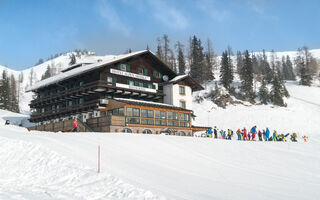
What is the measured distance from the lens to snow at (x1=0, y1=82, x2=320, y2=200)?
10572 millimetres

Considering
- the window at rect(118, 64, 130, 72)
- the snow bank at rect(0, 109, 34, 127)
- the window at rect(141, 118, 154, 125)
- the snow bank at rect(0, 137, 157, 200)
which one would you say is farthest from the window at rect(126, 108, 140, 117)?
the snow bank at rect(0, 109, 34, 127)

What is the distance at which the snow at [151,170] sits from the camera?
10.6 metres

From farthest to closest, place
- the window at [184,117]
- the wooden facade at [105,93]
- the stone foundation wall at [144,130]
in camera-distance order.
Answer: the window at [184,117] → the wooden facade at [105,93] → the stone foundation wall at [144,130]

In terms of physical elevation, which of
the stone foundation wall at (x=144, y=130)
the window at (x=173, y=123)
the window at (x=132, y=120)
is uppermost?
the window at (x=132, y=120)

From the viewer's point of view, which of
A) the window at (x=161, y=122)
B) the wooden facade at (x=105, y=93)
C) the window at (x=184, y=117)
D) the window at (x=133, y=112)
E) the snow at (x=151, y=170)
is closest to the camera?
the snow at (x=151, y=170)

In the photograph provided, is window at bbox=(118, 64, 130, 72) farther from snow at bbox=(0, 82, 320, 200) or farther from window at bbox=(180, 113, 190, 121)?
snow at bbox=(0, 82, 320, 200)

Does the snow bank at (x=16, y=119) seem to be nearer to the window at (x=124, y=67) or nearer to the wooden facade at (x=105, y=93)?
the wooden facade at (x=105, y=93)

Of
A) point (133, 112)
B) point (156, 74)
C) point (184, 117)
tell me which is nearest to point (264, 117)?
point (184, 117)

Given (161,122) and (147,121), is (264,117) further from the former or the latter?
(147,121)

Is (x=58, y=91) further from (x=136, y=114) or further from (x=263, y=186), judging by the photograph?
(x=263, y=186)

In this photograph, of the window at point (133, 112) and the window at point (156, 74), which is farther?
the window at point (156, 74)

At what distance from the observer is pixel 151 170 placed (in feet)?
45.9

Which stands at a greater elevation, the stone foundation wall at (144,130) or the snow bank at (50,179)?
the stone foundation wall at (144,130)

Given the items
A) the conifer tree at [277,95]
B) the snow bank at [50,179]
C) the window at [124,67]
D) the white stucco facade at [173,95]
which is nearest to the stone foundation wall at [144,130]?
the white stucco facade at [173,95]
